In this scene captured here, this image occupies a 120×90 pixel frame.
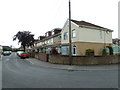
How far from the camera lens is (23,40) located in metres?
47.1

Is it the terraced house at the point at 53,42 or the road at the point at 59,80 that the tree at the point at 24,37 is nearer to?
the terraced house at the point at 53,42

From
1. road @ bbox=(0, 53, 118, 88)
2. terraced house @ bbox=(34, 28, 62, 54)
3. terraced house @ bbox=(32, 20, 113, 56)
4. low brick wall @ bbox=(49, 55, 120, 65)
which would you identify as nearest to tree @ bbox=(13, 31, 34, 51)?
terraced house @ bbox=(34, 28, 62, 54)

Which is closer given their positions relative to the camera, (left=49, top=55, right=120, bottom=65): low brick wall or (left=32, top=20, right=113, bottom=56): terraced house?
(left=49, top=55, right=120, bottom=65): low brick wall

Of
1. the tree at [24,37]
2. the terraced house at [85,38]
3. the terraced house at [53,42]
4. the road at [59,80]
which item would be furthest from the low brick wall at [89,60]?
the tree at [24,37]

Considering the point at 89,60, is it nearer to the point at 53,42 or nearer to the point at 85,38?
the point at 85,38

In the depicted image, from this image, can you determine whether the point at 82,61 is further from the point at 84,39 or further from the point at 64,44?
the point at 64,44

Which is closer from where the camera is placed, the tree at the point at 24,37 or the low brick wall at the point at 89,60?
the low brick wall at the point at 89,60

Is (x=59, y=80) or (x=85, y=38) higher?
(x=85, y=38)

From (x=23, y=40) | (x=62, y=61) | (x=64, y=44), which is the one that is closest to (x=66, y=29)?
(x=64, y=44)

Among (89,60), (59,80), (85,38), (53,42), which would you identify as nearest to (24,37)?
(53,42)

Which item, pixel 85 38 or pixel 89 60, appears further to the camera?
pixel 85 38

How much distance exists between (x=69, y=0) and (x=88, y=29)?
29.6 ft

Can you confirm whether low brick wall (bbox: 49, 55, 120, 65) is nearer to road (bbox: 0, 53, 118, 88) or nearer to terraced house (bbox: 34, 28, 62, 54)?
road (bbox: 0, 53, 118, 88)

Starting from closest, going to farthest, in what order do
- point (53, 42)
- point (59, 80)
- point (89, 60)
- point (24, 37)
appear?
point (59, 80) → point (89, 60) → point (53, 42) → point (24, 37)
